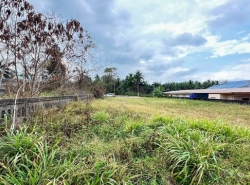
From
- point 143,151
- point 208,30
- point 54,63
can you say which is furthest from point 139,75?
point 143,151

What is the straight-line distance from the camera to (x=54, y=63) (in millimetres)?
6352

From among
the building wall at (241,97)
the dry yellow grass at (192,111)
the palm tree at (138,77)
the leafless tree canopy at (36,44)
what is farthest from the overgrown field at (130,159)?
the palm tree at (138,77)

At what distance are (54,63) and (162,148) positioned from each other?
17.3ft

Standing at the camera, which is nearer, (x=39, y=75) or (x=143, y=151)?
(x=143, y=151)

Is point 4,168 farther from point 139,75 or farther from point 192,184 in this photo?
point 139,75

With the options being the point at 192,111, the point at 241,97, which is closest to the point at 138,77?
the point at 241,97

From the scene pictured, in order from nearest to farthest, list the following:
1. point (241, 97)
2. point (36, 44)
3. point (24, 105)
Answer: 1. point (24, 105)
2. point (36, 44)
3. point (241, 97)

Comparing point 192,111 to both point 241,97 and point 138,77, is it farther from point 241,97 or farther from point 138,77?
point 138,77

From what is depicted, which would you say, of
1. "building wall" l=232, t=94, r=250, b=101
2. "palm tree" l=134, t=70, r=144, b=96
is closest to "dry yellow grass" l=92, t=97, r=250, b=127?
"building wall" l=232, t=94, r=250, b=101

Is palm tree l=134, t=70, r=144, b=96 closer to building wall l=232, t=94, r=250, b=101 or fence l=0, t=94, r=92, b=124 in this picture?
building wall l=232, t=94, r=250, b=101

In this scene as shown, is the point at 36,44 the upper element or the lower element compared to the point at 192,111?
upper

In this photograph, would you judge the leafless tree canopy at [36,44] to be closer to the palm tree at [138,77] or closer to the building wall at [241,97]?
the building wall at [241,97]

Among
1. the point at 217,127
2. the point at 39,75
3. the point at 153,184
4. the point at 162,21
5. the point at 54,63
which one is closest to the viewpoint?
the point at 153,184

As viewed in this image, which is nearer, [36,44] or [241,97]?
[36,44]
